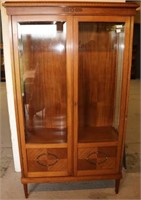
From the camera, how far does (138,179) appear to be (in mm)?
2207

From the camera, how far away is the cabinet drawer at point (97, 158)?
1830 mm

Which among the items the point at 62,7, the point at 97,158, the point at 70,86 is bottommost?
the point at 97,158

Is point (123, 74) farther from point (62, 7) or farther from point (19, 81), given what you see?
point (19, 81)

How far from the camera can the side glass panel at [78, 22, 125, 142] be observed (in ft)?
5.89

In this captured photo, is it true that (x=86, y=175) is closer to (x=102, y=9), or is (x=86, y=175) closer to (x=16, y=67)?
(x=16, y=67)

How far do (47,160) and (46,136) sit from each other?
0.22 meters

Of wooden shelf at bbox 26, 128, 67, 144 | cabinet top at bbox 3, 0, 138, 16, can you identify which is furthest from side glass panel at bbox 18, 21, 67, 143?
cabinet top at bbox 3, 0, 138, 16

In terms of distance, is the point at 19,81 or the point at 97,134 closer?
the point at 19,81

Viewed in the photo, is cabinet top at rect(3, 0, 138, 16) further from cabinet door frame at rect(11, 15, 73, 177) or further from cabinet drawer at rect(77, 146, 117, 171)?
cabinet drawer at rect(77, 146, 117, 171)

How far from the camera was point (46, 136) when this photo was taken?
190 cm

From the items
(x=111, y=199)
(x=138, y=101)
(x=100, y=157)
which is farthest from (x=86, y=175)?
(x=138, y=101)

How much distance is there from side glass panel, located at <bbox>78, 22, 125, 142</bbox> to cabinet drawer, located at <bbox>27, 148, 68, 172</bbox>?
23cm

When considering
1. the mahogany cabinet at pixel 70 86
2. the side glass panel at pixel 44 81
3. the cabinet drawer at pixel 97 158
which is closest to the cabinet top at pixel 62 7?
the mahogany cabinet at pixel 70 86

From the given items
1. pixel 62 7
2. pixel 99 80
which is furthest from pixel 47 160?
pixel 62 7
